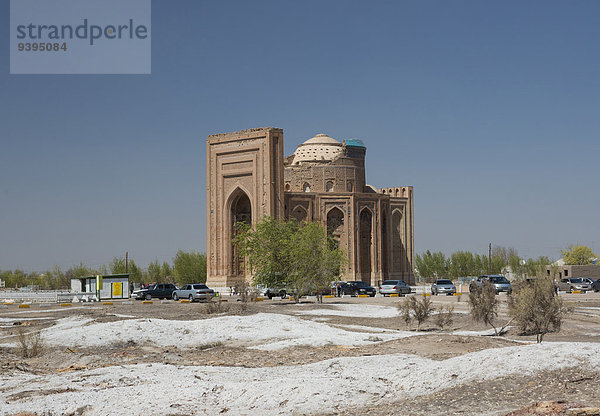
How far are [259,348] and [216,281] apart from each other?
133 ft

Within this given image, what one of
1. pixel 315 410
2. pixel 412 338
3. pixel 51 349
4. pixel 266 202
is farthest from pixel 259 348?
pixel 266 202

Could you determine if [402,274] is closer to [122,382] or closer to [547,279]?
[547,279]

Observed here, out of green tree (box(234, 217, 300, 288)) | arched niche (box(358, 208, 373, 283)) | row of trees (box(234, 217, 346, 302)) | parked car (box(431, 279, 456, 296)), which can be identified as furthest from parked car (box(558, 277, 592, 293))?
green tree (box(234, 217, 300, 288))

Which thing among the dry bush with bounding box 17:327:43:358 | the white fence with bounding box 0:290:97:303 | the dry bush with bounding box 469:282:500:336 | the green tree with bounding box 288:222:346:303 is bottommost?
the white fence with bounding box 0:290:97:303

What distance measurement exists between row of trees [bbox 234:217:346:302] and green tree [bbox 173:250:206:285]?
32775 mm

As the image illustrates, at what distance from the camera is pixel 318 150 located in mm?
66125

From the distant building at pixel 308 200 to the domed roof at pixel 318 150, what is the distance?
91 millimetres

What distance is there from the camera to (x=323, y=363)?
39.1 ft

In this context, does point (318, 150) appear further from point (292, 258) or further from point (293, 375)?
point (293, 375)

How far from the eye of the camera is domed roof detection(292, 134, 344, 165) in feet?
215

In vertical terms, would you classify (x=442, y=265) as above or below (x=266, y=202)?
below

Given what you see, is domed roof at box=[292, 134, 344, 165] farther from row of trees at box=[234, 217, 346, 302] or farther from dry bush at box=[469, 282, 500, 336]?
dry bush at box=[469, 282, 500, 336]

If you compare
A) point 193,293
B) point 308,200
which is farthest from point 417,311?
point 308,200

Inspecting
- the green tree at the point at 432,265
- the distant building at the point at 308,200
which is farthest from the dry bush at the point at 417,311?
the green tree at the point at 432,265
